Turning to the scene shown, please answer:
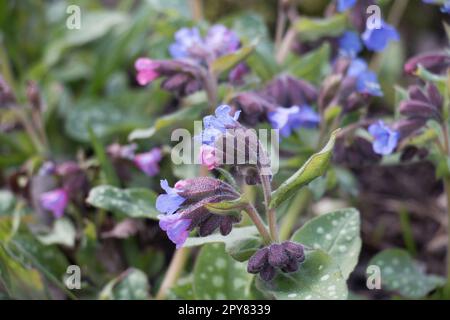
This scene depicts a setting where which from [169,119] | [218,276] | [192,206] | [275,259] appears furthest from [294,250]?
[169,119]

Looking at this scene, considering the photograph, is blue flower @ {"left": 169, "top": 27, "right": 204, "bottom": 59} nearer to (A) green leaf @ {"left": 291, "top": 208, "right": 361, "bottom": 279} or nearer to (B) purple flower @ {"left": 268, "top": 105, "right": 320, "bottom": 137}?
(B) purple flower @ {"left": 268, "top": 105, "right": 320, "bottom": 137}

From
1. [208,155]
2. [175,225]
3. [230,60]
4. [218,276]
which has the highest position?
[230,60]

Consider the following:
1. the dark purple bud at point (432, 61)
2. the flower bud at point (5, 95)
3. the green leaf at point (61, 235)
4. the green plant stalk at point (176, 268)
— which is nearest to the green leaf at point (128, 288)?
the green plant stalk at point (176, 268)

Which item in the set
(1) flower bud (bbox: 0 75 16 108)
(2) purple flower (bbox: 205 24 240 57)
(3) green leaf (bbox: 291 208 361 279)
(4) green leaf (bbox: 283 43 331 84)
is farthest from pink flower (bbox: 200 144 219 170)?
(1) flower bud (bbox: 0 75 16 108)

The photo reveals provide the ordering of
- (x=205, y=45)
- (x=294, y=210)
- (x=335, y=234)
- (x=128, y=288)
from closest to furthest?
(x=335, y=234) < (x=128, y=288) < (x=205, y=45) < (x=294, y=210)

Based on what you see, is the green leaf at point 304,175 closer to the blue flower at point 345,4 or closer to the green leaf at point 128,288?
the green leaf at point 128,288

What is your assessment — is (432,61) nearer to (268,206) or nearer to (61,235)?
(268,206)
